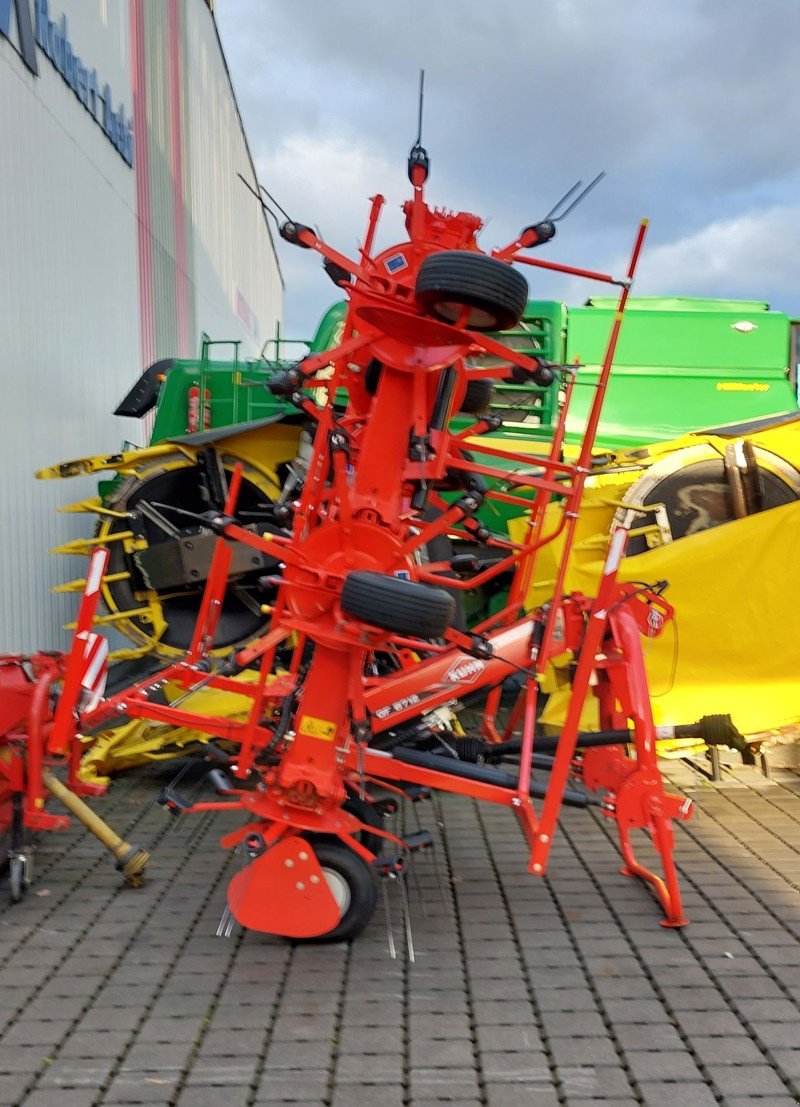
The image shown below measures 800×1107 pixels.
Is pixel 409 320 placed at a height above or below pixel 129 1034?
above

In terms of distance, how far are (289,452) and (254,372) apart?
3.49 ft

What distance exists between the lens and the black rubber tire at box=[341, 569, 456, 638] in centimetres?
327

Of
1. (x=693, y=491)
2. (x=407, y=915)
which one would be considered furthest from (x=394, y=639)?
(x=693, y=491)

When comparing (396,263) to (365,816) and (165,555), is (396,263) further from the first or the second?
(165,555)

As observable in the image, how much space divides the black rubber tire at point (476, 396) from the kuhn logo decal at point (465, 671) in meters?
1.22

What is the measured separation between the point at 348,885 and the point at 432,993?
1.56 feet

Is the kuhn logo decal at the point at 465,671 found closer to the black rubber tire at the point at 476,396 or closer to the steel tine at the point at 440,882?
the steel tine at the point at 440,882

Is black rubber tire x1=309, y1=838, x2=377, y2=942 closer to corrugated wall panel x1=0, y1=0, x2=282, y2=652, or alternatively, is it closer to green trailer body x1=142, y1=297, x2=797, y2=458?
corrugated wall panel x1=0, y1=0, x2=282, y2=652

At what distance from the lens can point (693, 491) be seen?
5.96 meters

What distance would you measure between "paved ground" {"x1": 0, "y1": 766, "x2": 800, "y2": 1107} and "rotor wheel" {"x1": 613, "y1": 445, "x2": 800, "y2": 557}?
6.28 feet

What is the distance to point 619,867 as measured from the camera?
4.48m

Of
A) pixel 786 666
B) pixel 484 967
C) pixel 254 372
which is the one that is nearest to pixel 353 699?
pixel 484 967

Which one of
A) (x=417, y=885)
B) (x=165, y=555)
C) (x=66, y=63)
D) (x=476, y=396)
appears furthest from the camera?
(x=66, y=63)

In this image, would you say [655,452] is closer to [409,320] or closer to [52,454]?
[409,320]
